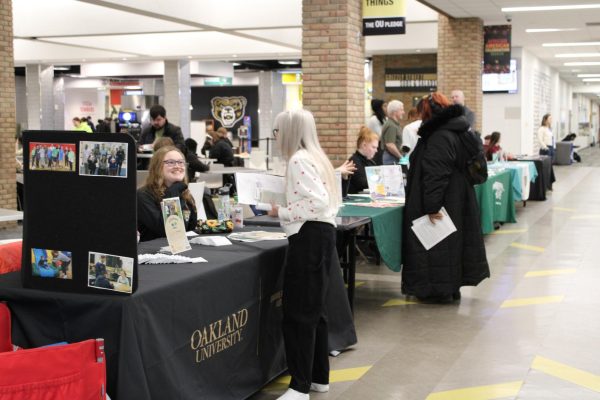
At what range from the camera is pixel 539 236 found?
10.3 metres

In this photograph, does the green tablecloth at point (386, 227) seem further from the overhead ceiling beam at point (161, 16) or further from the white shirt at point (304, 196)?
the overhead ceiling beam at point (161, 16)

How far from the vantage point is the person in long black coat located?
6094 mm

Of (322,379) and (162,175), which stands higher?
(162,175)

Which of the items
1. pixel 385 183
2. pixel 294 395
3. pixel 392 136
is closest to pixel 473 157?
pixel 385 183

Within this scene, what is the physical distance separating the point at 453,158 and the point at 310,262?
96.4 inches

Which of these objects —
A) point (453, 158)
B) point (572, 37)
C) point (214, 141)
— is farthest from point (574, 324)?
point (572, 37)

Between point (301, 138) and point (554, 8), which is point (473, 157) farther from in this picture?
point (554, 8)

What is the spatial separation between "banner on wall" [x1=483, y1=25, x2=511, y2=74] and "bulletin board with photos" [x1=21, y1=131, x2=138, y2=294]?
14.0 meters

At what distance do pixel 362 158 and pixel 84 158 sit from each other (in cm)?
491

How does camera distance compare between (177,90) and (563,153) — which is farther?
(563,153)

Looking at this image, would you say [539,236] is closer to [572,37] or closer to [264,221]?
[264,221]

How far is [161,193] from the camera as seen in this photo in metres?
4.87

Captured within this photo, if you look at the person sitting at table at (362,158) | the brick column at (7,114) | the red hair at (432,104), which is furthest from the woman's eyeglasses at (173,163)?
the brick column at (7,114)

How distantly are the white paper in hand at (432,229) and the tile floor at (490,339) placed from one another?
55cm
